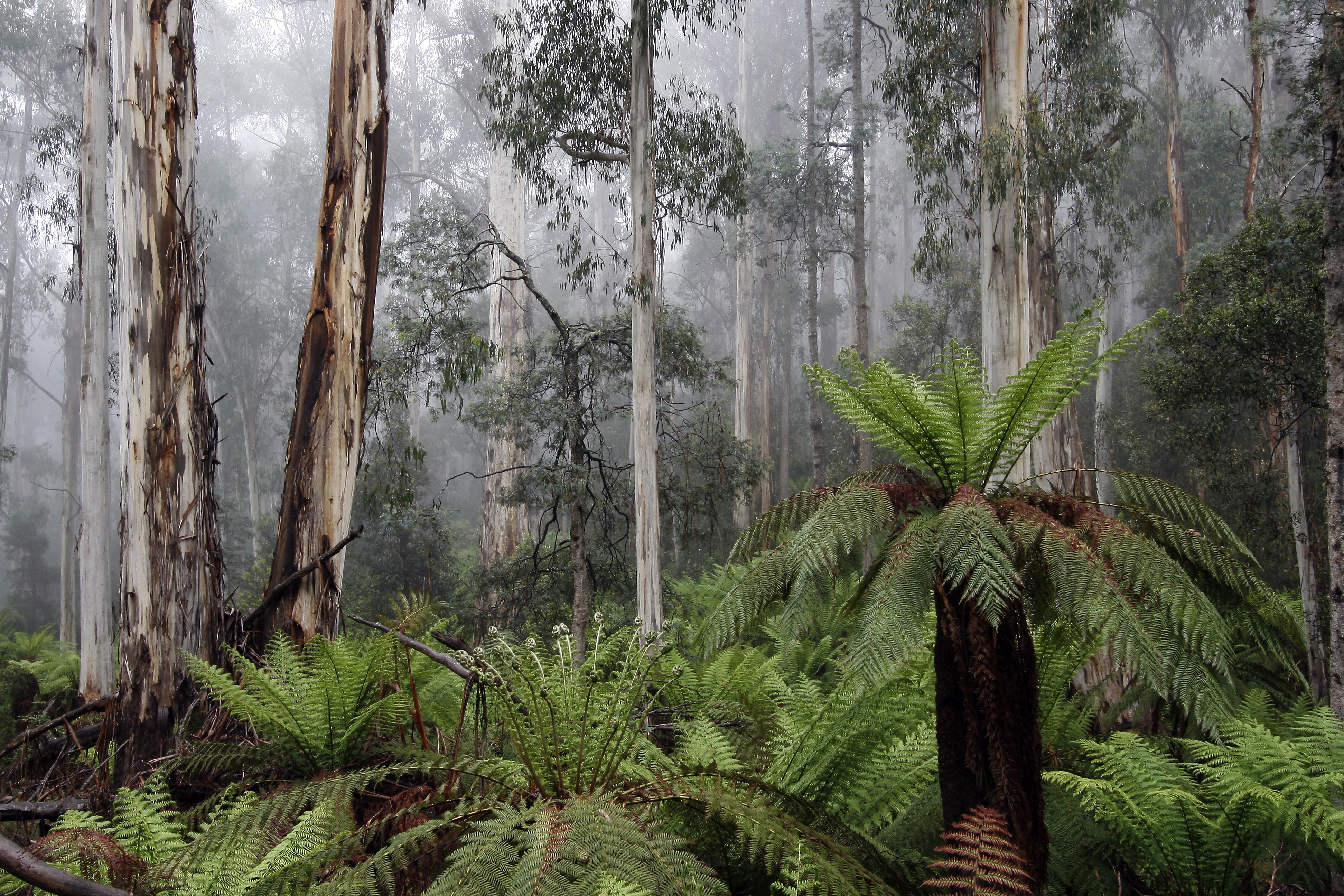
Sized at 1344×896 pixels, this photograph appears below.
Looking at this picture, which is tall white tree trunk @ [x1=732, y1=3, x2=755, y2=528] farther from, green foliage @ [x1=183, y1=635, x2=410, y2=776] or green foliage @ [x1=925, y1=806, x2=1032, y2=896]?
green foliage @ [x1=925, y1=806, x2=1032, y2=896]

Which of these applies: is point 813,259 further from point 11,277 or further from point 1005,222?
point 11,277

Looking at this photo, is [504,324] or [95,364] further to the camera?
[504,324]

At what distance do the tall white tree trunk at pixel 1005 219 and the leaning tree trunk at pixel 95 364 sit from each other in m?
8.46

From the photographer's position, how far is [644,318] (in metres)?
7.58

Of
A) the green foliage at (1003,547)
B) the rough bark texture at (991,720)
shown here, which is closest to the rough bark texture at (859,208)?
the green foliage at (1003,547)

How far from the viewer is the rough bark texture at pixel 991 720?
1.62 meters

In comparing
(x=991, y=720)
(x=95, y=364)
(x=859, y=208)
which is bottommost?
(x=991, y=720)

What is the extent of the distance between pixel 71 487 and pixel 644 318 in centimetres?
1602

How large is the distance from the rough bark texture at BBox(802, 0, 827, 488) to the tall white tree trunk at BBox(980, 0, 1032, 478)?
574 cm

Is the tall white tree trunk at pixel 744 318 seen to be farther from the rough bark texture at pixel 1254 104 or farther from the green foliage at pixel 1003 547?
the green foliage at pixel 1003 547

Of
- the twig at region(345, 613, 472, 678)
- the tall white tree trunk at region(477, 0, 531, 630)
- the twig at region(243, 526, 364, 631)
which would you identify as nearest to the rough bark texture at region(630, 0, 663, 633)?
the twig at region(243, 526, 364, 631)

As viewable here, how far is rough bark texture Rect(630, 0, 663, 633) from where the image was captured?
7.41m

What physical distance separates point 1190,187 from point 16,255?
94.1ft

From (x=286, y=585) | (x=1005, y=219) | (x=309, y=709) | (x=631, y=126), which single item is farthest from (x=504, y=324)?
(x=309, y=709)
